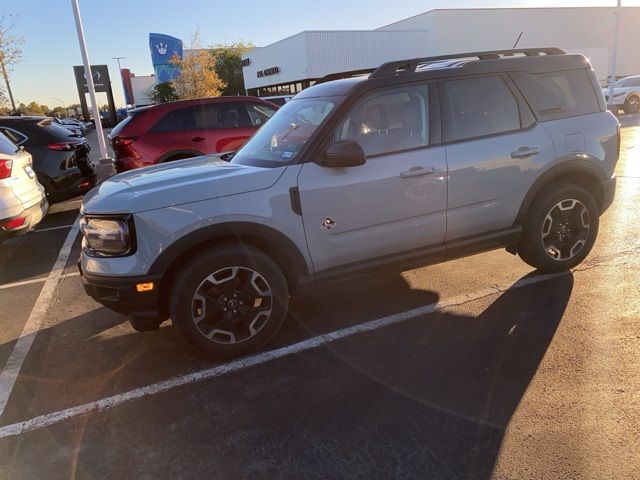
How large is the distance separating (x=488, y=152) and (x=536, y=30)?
5811cm

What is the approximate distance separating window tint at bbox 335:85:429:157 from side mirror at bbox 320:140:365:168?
0.80ft

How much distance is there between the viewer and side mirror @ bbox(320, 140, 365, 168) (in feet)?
10.8

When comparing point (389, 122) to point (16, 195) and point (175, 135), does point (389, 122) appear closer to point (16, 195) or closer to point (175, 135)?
point (16, 195)

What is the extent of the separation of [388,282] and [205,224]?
6.91 feet

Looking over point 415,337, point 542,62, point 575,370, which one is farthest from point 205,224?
point 542,62

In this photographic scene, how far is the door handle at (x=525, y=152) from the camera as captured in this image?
4.00 m

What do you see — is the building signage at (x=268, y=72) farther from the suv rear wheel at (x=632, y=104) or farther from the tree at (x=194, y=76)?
the suv rear wheel at (x=632, y=104)

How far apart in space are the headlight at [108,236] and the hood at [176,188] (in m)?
0.07

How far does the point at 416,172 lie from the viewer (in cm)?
364

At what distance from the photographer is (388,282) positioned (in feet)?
15.3

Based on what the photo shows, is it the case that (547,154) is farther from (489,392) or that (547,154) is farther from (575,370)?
(489,392)

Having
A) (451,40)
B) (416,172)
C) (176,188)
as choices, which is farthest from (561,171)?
(451,40)

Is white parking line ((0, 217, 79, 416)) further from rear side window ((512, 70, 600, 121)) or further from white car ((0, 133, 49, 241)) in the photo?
rear side window ((512, 70, 600, 121))

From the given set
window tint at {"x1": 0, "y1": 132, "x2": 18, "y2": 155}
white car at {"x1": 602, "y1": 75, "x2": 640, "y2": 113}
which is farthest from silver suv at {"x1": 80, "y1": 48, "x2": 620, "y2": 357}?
white car at {"x1": 602, "y1": 75, "x2": 640, "y2": 113}
